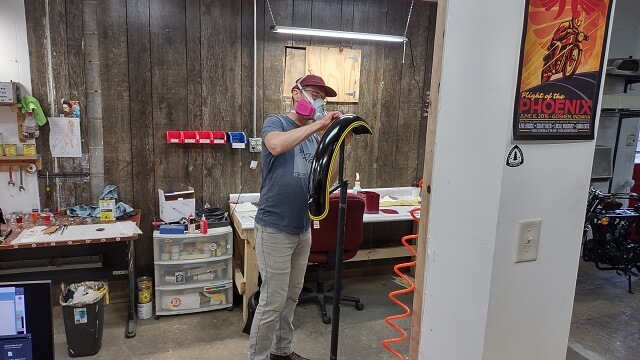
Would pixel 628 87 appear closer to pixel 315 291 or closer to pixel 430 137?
pixel 315 291

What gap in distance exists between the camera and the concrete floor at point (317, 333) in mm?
2691

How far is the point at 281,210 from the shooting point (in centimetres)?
209

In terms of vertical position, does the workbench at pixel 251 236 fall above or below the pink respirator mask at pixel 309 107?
below

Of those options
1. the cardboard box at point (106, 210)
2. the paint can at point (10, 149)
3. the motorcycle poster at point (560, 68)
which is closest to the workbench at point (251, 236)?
the cardboard box at point (106, 210)

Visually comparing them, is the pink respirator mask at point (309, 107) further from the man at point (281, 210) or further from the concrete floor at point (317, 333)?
the concrete floor at point (317, 333)

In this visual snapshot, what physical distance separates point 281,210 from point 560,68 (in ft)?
4.46

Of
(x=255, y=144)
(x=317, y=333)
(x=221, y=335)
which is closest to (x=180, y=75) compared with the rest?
(x=255, y=144)

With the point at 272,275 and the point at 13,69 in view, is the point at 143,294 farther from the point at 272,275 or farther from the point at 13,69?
the point at 13,69

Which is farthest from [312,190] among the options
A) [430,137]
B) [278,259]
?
[278,259]

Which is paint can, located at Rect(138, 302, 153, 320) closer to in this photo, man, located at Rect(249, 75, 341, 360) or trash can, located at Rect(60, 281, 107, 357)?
trash can, located at Rect(60, 281, 107, 357)

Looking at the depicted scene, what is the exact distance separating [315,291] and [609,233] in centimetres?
275

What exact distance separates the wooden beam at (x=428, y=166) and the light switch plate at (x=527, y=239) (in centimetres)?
24

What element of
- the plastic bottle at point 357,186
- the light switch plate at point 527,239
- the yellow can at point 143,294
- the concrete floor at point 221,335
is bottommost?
the concrete floor at point 221,335

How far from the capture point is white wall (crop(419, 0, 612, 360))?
96 cm
